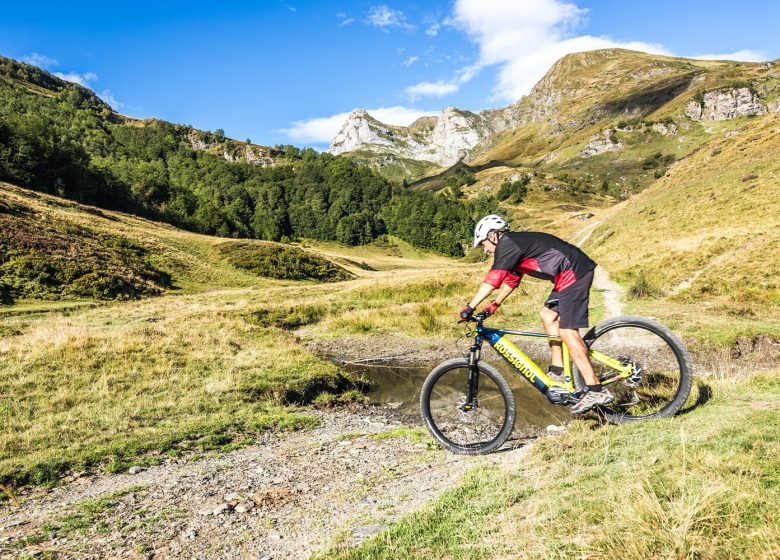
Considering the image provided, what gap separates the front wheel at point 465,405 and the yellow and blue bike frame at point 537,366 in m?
0.39

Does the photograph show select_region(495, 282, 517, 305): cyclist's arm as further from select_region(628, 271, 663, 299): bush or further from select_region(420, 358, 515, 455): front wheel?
select_region(628, 271, 663, 299): bush

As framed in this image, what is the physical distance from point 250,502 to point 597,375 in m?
5.42

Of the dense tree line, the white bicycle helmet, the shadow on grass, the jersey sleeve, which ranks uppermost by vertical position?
the dense tree line

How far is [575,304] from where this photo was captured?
240 inches

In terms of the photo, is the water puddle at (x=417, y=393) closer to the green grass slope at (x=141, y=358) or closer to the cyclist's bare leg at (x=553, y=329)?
the green grass slope at (x=141, y=358)

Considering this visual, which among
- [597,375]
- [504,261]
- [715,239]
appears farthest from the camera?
[715,239]

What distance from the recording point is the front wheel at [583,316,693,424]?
5.97 meters

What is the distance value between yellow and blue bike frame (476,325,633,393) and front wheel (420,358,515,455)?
15.5 inches

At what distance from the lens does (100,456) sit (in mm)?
7719

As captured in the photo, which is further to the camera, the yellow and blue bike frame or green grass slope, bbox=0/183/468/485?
green grass slope, bbox=0/183/468/485

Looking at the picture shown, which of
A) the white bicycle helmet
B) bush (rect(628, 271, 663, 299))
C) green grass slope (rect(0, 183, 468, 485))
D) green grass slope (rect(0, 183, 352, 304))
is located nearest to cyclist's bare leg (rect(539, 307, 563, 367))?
the white bicycle helmet

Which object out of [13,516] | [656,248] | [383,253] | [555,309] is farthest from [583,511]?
[383,253]

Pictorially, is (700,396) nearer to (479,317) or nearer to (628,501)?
(479,317)

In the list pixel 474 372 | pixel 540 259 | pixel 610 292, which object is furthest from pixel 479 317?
pixel 610 292
